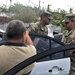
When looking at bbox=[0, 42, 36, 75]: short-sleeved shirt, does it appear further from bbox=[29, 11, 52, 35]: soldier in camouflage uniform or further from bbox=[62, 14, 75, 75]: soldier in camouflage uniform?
bbox=[29, 11, 52, 35]: soldier in camouflage uniform

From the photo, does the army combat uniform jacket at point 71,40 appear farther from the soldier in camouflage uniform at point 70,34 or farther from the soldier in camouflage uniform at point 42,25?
the soldier in camouflage uniform at point 42,25

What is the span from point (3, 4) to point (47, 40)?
29.4 meters

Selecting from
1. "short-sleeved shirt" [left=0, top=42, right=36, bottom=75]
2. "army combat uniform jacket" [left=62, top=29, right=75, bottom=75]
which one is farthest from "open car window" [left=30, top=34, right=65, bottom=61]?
"short-sleeved shirt" [left=0, top=42, right=36, bottom=75]

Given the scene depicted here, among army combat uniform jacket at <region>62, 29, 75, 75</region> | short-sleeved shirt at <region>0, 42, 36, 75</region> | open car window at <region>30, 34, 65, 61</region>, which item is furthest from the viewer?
open car window at <region>30, 34, 65, 61</region>

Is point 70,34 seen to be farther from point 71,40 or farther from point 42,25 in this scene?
point 42,25

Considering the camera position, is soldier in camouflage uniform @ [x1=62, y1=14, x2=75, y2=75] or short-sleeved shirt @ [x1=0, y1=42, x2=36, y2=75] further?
soldier in camouflage uniform @ [x1=62, y1=14, x2=75, y2=75]

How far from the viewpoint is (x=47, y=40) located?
5035 mm

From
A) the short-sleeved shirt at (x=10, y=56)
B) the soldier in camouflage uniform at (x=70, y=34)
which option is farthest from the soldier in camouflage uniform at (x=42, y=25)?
the short-sleeved shirt at (x=10, y=56)

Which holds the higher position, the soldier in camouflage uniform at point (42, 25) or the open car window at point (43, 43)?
the soldier in camouflage uniform at point (42, 25)

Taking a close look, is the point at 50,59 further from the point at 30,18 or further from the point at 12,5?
the point at 12,5

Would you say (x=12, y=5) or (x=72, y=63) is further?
(x=12, y=5)

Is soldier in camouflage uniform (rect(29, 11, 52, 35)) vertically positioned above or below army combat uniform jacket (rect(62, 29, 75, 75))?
above

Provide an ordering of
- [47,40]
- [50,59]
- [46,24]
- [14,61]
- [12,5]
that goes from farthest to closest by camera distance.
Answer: [12,5]
[46,24]
[47,40]
[50,59]
[14,61]

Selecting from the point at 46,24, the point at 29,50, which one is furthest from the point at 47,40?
the point at 29,50
